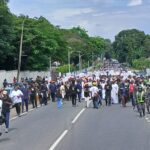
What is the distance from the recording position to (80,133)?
21047 mm

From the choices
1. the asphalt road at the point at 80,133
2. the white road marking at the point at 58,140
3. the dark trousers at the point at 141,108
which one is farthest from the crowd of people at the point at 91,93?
the white road marking at the point at 58,140

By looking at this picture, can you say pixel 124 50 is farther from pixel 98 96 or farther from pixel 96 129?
pixel 96 129

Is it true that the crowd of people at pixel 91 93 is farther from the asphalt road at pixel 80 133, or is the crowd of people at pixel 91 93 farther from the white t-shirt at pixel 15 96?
the asphalt road at pixel 80 133

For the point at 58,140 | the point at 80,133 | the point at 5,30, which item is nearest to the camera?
the point at 58,140

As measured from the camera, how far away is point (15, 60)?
7675 cm

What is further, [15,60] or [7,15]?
[15,60]

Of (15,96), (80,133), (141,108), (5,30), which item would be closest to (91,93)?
(141,108)

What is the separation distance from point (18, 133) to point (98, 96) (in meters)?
15.1

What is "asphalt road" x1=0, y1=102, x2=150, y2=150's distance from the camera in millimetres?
17359

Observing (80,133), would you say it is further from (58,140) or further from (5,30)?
(5,30)

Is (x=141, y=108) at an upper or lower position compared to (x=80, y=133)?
upper

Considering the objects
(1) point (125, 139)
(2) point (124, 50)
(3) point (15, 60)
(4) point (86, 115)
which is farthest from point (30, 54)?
(2) point (124, 50)

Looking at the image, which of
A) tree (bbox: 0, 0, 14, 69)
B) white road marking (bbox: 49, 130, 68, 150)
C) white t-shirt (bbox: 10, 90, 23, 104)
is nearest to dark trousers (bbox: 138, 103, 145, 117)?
white t-shirt (bbox: 10, 90, 23, 104)

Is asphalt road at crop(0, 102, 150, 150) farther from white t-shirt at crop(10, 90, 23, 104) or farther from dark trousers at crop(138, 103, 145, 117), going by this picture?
white t-shirt at crop(10, 90, 23, 104)
